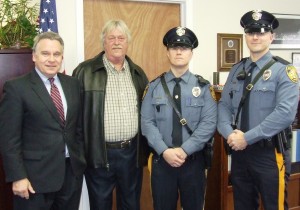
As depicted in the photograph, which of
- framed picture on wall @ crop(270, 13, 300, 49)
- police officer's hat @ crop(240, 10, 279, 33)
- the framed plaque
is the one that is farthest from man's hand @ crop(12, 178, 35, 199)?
framed picture on wall @ crop(270, 13, 300, 49)

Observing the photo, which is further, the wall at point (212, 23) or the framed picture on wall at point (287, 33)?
the framed picture on wall at point (287, 33)

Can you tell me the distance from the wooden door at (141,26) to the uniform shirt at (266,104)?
118 cm

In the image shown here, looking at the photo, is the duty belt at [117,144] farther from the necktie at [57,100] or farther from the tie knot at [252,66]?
the tie knot at [252,66]

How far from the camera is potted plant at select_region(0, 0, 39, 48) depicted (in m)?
2.09

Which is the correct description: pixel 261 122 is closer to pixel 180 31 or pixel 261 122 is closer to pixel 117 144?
pixel 180 31

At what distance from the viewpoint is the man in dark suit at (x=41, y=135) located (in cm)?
163

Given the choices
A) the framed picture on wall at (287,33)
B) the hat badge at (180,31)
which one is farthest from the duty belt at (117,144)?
the framed picture on wall at (287,33)

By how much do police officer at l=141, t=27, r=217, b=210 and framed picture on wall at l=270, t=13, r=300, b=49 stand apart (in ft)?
5.38

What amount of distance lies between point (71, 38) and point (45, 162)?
1266 mm

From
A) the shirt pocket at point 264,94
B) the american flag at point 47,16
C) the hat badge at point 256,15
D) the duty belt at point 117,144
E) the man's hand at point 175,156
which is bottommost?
the man's hand at point 175,156

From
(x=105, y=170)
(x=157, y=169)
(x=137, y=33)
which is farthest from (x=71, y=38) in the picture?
(x=157, y=169)

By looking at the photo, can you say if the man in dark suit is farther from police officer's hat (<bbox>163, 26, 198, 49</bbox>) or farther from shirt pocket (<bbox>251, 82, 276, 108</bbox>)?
shirt pocket (<bbox>251, 82, 276, 108</bbox>)

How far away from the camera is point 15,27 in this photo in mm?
2084

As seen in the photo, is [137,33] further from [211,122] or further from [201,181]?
[201,181]
